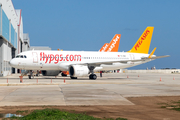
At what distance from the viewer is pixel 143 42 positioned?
4275 centimetres

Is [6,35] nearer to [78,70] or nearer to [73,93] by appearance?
[78,70]

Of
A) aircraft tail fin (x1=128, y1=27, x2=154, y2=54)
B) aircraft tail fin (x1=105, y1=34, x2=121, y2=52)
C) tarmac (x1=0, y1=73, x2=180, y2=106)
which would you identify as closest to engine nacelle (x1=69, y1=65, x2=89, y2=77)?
tarmac (x1=0, y1=73, x2=180, y2=106)

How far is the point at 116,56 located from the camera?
3984 centimetres

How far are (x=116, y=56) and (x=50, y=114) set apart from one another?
1239 inches

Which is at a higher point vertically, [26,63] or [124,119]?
[26,63]

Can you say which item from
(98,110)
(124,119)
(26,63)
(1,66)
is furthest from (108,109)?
(1,66)

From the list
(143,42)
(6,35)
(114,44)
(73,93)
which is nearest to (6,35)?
(6,35)

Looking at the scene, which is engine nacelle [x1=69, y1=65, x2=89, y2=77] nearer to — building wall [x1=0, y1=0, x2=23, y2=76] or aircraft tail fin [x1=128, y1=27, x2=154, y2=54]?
aircraft tail fin [x1=128, y1=27, x2=154, y2=54]

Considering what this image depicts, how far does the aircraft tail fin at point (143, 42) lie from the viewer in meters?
42.7

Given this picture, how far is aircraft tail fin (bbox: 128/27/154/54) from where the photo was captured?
1679 inches

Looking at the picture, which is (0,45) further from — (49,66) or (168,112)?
(168,112)

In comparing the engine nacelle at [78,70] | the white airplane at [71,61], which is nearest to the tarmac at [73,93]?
the engine nacelle at [78,70]

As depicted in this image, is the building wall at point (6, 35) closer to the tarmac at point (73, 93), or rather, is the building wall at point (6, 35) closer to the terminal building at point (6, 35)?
the terminal building at point (6, 35)

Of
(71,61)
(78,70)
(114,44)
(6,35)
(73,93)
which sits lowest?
(73,93)
